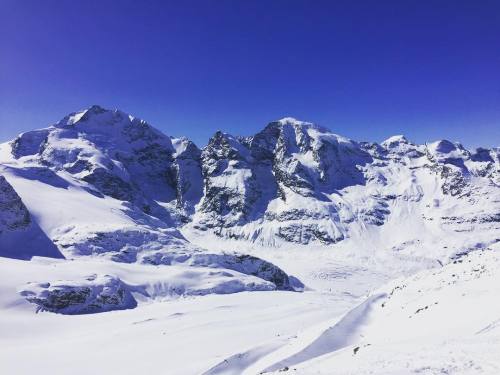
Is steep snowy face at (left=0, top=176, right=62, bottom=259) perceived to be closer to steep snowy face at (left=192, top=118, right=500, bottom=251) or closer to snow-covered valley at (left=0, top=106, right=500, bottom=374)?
snow-covered valley at (left=0, top=106, right=500, bottom=374)

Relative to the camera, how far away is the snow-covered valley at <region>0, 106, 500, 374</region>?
20.6m

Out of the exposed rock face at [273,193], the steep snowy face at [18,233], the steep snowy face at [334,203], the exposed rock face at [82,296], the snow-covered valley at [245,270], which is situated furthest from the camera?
the exposed rock face at [273,193]

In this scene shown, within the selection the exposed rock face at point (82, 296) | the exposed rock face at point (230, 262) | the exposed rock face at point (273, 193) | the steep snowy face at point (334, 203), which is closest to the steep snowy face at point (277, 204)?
the steep snowy face at point (334, 203)

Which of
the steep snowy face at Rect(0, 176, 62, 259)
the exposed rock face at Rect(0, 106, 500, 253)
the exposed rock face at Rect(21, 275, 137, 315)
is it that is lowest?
the exposed rock face at Rect(21, 275, 137, 315)

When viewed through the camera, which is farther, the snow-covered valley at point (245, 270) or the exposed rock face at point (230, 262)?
the exposed rock face at point (230, 262)

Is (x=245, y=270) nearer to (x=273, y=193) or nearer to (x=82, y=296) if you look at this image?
(x=82, y=296)

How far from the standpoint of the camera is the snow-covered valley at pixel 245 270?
67.5ft

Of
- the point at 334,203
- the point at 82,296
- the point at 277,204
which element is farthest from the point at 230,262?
the point at 334,203

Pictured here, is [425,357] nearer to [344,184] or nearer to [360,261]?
[360,261]

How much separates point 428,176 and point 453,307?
189 metres

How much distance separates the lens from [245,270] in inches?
3738

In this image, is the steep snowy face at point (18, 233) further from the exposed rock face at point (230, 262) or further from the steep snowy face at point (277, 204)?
the steep snowy face at point (277, 204)

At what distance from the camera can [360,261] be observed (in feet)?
456

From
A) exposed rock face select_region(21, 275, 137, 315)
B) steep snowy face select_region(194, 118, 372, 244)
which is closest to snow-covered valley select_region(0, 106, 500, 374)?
exposed rock face select_region(21, 275, 137, 315)
